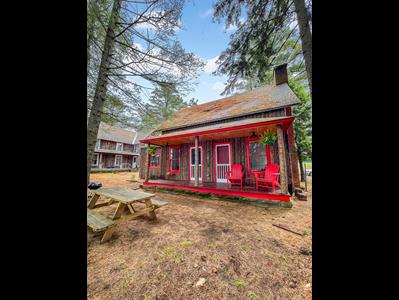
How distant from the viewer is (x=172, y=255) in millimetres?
2350

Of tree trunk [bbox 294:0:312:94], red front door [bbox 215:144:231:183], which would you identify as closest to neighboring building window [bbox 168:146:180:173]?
red front door [bbox 215:144:231:183]

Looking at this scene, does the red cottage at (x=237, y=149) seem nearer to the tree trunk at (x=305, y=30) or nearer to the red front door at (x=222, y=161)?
the red front door at (x=222, y=161)

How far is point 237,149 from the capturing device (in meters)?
7.38

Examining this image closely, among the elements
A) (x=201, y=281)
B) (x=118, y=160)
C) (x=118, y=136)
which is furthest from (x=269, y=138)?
(x=118, y=136)

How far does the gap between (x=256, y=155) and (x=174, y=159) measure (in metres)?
5.14

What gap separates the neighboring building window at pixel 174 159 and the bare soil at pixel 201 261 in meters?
5.80

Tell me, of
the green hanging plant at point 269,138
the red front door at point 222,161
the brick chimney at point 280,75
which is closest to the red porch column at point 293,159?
the green hanging plant at point 269,138

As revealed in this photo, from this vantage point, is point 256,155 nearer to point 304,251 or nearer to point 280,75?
point 304,251
